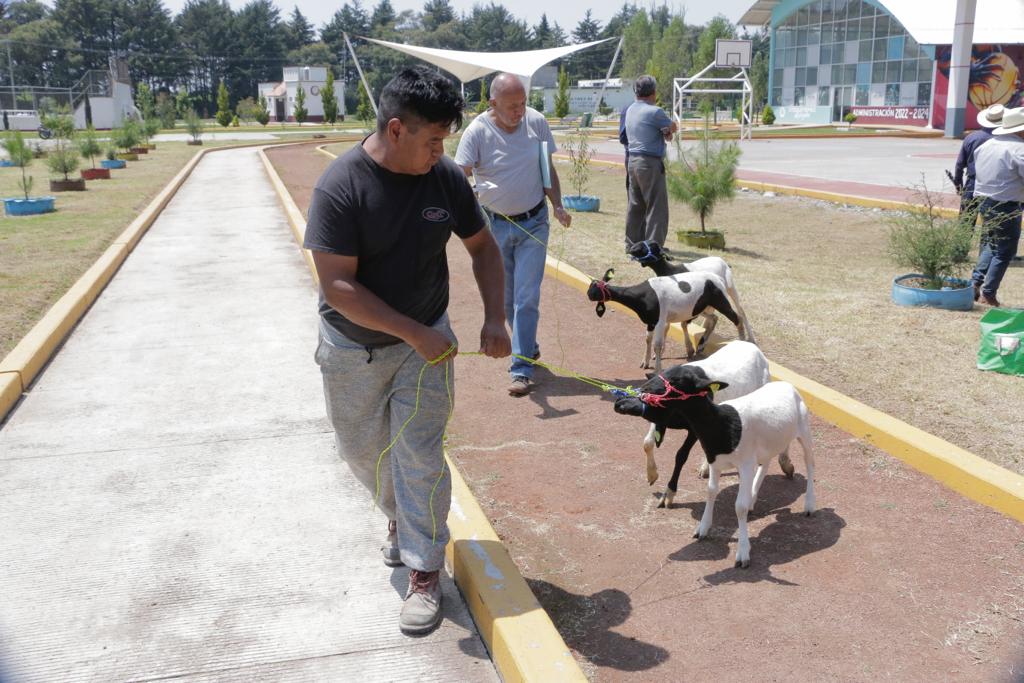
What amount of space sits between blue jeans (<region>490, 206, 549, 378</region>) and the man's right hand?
8.96 ft

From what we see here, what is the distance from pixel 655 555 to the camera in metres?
3.75

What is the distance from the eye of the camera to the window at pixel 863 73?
172 ft

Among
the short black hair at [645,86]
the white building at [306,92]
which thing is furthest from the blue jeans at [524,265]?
the white building at [306,92]

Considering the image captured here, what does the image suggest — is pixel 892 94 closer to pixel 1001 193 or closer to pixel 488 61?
pixel 488 61

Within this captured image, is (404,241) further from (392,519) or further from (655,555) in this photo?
(655,555)

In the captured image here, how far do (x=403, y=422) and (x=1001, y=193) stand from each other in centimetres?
684

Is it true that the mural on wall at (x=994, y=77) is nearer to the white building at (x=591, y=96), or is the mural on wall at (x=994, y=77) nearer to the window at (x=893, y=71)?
the window at (x=893, y=71)

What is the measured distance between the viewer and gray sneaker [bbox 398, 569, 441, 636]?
3205 millimetres

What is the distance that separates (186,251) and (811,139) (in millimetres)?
34319

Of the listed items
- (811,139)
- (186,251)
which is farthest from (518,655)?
(811,139)

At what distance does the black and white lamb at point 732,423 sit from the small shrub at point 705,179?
750 cm

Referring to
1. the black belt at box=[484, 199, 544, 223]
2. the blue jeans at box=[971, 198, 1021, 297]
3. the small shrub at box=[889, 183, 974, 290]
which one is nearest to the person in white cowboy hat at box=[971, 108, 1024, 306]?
the blue jeans at box=[971, 198, 1021, 297]

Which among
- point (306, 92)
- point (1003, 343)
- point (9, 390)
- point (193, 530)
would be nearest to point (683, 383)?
point (193, 530)

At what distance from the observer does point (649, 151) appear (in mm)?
9781
